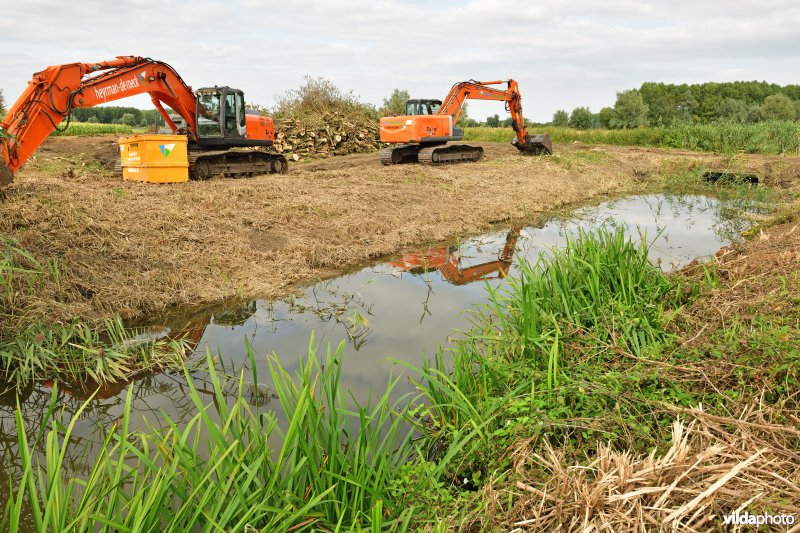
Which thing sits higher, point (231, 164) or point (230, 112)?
point (230, 112)

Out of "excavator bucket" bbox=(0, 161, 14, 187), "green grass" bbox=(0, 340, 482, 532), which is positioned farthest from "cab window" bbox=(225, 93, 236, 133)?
"green grass" bbox=(0, 340, 482, 532)

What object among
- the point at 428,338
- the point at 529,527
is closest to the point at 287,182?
the point at 428,338

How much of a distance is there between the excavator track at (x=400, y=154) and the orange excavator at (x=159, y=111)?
11.8 feet

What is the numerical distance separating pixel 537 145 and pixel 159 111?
13369 mm

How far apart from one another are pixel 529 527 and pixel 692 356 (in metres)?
1.85

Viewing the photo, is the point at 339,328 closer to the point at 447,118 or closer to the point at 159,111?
the point at 159,111

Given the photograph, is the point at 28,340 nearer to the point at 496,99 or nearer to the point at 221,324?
the point at 221,324

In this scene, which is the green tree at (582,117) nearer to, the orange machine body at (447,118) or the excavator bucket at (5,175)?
the orange machine body at (447,118)

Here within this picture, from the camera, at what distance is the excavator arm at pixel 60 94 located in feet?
27.9

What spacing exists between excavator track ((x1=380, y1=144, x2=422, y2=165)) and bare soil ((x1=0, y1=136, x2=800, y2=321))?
73.0 inches

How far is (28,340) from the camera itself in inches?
185

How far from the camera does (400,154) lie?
17391mm

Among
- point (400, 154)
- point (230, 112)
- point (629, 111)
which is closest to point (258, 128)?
point (230, 112)

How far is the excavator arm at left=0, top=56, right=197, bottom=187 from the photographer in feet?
27.9
